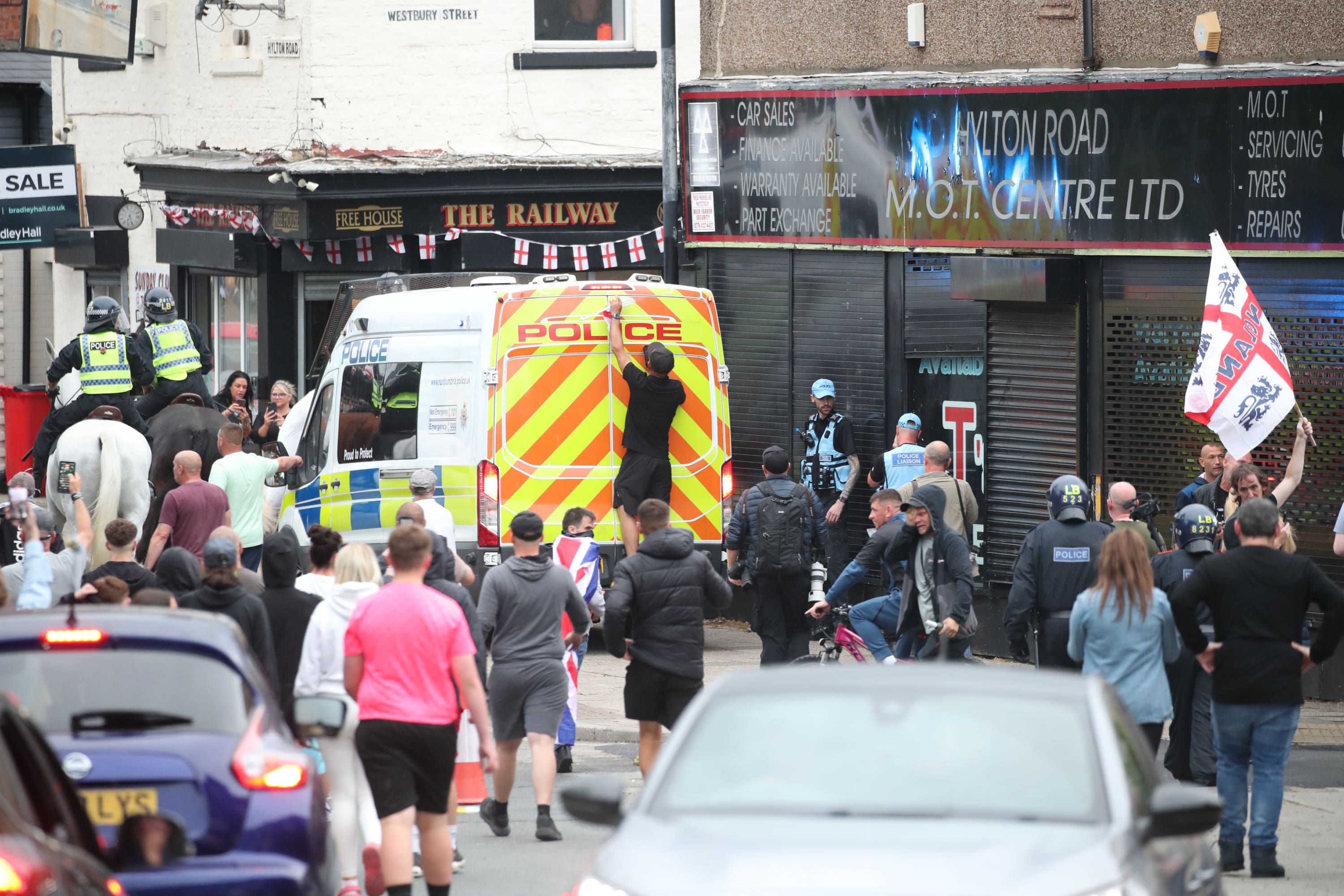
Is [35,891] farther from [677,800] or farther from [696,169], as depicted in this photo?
[696,169]

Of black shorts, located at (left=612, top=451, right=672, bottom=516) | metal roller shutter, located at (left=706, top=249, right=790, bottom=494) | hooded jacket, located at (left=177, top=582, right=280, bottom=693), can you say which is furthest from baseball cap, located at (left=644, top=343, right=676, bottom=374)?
hooded jacket, located at (left=177, top=582, right=280, bottom=693)

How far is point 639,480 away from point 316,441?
2868 millimetres

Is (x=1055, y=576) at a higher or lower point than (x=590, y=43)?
lower

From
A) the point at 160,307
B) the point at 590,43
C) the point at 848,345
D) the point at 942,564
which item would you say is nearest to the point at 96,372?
the point at 160,307

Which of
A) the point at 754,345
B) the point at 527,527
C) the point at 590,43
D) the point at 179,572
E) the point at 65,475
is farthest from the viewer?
the point at 590,43

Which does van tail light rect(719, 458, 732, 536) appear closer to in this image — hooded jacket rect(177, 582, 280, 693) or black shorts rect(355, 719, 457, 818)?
hooded jacket rect(177, 582, 280, 693)

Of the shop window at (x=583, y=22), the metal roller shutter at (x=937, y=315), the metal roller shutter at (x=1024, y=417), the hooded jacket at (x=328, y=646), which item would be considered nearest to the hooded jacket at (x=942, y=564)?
the metal roller shutter at (x=1024, y=417)

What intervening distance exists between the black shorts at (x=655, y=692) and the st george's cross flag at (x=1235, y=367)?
158 inches

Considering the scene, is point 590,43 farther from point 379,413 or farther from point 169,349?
point 379,413

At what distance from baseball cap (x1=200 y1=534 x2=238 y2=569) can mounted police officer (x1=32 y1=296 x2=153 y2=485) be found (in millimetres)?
6277

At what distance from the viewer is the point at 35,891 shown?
3820 millimetres

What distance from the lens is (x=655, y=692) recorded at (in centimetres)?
1037

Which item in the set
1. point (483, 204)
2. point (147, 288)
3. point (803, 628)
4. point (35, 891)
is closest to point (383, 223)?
point (483, 204)

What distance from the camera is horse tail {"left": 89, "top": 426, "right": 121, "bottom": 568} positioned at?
13672mm
